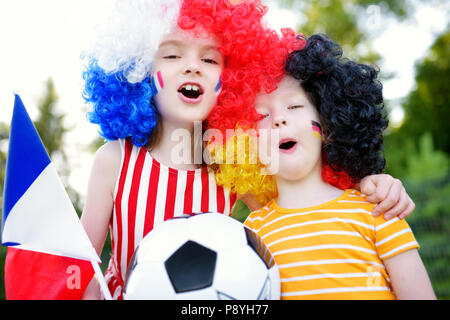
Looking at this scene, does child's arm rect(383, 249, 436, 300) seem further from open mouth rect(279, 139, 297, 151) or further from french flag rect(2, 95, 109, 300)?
french flag rect(2, 95, 109, 300)

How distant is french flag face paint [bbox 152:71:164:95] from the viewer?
1.99 metres

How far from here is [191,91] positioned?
2.00 meters

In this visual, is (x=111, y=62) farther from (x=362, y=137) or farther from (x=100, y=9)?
(x=362, y=137)

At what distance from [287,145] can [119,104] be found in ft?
2.89

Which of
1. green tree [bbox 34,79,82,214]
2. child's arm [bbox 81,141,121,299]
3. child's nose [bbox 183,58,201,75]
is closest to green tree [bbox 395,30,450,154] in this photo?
green tree [bbox 34,79,82,214]

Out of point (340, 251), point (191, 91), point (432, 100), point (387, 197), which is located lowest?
point (340, 251)

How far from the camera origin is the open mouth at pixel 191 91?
197 cm

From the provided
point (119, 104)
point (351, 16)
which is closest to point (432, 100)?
point (351, 16)

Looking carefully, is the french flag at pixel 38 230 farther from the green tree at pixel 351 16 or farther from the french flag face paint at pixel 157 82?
the green tree at pixel 351 16

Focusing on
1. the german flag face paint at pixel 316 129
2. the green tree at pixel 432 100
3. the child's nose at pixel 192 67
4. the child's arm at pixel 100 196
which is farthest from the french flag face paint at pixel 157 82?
the green tree at pixel 432 100

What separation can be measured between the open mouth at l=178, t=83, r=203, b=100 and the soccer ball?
73cm

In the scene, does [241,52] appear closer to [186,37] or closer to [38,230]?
[186,37]

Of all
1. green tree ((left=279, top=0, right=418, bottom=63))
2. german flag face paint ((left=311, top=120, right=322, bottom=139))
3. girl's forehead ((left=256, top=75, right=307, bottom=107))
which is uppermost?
green tree ((left=279, top=0, right=418, bottom=63))

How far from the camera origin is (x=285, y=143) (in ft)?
6.54
